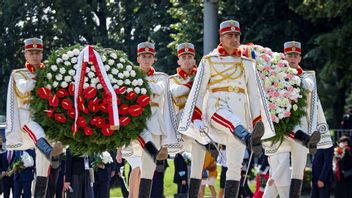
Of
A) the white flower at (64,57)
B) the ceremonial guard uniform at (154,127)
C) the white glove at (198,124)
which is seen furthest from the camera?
the ceremonial guard uniform at (154,127)

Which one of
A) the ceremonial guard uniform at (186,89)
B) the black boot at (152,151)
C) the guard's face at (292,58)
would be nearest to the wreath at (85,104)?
the black boot at (152,151)

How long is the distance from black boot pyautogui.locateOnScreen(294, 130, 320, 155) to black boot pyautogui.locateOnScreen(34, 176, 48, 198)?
3782 mm

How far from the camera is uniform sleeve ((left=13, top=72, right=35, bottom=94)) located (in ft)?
48.1

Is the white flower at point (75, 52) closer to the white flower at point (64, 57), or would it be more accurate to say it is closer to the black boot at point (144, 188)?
the white flower at point (64, 57)

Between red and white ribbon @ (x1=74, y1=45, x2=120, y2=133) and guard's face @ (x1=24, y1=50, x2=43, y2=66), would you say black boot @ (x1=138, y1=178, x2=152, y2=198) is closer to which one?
red and white ribbon @ (x1=74, y1=45, x2=120, y2=133)

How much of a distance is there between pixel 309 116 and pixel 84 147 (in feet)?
11.7

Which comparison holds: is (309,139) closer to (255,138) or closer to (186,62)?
(255,138)

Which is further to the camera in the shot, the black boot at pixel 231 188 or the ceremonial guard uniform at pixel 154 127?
the ceremonial guard uniform at pixel 154 127

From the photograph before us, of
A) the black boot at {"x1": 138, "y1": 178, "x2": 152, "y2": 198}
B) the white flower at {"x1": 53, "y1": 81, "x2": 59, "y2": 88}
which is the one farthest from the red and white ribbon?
the black boot at {"x1": 138, "y1": 178, "x2": 152, "y2": 198}

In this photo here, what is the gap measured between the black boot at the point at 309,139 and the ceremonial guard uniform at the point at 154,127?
182 cm

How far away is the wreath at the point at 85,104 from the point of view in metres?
14.5

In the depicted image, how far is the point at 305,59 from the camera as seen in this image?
29.5 meters

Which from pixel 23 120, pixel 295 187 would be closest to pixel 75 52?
pixel 23 120

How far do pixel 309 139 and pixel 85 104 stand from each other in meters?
3.39
